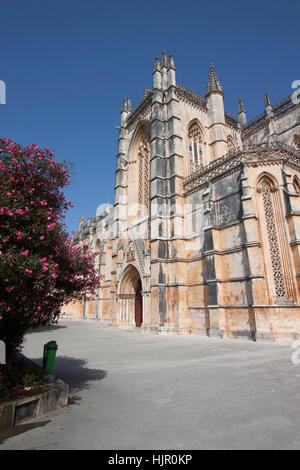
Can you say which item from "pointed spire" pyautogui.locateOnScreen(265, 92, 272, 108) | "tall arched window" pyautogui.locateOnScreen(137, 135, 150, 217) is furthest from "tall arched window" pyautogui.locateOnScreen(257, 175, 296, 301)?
"pointed spire" pyautogui.locateOnScreen(265, 92, 272, 108)

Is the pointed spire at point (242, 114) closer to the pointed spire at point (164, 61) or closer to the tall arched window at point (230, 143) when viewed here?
the tall arched window at point (230, 143)

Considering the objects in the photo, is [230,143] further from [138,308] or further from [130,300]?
[138,308]

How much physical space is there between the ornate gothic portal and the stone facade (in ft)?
0.29

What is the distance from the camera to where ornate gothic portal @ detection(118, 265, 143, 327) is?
74.3ft

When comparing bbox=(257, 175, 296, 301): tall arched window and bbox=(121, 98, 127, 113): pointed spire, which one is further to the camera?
bbox=(121, 98, 127, 113): pointed spire

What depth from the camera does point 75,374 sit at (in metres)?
6.80

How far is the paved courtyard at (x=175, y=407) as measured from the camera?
330cm

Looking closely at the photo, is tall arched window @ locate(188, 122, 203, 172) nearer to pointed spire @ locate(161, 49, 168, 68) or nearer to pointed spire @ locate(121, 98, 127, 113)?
pointed spire @ locate(161, 49, 168, 68)

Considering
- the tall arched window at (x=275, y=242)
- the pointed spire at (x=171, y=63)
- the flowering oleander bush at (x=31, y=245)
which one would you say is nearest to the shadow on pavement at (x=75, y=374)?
the flowering oleander bush at (x=31, y=245)

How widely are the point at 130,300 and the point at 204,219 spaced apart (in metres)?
10.6

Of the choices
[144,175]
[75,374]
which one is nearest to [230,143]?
[144,175]

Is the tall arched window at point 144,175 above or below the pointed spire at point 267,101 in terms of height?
below

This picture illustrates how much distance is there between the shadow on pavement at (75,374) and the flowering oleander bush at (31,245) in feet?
5.40
